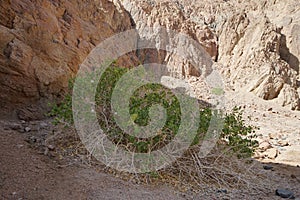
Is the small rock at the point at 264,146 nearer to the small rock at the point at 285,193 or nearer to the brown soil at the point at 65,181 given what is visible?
the brown soil at the point at 65,181

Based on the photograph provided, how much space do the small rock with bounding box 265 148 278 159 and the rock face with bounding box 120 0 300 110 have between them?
5.96 m

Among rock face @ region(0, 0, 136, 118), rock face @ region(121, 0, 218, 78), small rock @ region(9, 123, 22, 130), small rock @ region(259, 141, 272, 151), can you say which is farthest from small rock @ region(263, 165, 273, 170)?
rock face @ region(121, 0, 218, 78)

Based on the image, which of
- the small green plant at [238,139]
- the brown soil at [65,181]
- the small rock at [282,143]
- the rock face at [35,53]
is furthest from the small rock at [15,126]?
the small rock at [282,143]

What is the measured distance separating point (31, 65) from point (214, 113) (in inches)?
115

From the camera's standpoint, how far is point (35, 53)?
4316mm

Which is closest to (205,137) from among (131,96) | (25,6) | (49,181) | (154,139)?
(154,139)

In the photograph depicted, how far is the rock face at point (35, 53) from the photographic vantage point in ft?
12.9

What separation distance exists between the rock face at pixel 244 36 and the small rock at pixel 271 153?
19.6 ft

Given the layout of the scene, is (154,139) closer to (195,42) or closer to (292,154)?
(292,154)

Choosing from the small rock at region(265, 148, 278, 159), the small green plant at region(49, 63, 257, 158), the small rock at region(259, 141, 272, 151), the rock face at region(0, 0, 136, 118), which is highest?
the rock face at region(0, 0, 136, 118)

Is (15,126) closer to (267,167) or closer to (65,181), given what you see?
(65,181)

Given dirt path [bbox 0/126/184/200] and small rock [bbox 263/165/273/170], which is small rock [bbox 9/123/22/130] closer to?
dirt path [bbox 0/126/184/200]

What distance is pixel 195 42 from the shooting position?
11.4 metres

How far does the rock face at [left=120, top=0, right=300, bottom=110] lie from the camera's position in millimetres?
10156
